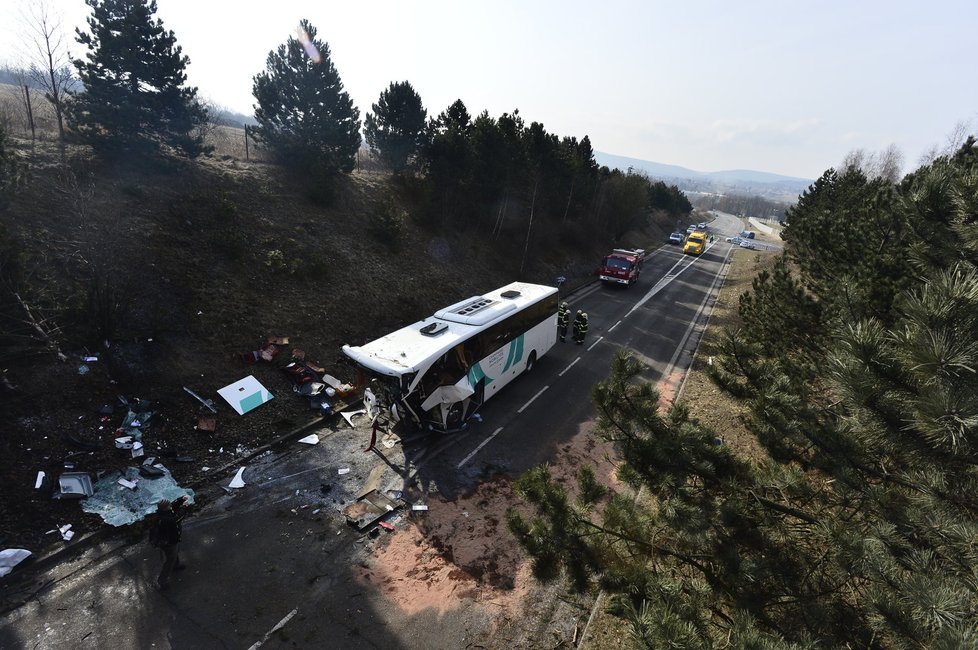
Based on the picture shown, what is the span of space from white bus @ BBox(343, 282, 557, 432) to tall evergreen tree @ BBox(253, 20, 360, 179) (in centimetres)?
1585

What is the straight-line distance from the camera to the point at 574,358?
1861 centimetres

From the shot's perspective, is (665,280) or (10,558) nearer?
(10,558)

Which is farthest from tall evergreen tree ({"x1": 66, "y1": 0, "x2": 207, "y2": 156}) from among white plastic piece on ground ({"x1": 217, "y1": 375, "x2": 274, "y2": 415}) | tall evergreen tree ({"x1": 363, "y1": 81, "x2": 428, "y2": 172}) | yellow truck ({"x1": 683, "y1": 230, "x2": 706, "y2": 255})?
yellow truck ({"x1": 683, "y1": 230, "x2": 706, "y2": 255})

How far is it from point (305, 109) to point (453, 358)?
21014 mm

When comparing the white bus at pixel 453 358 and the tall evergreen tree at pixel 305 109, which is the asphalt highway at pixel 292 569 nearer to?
the white bus at pixel 453 358

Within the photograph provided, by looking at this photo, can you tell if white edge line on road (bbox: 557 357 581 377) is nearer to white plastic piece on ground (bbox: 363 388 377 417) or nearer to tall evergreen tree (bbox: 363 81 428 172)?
white plastic piece on ground (bbox: 363 388 377 417)

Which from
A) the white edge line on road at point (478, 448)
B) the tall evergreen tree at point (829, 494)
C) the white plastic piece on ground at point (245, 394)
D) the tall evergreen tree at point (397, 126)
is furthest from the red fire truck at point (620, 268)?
the tall evergreen tree at point (829, 494)

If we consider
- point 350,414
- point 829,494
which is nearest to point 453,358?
point 350,414

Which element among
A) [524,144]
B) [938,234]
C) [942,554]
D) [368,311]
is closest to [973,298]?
[938,234]

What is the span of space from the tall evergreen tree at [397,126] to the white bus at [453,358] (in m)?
18.7

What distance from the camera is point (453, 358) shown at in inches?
464

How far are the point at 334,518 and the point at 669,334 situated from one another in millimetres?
19453

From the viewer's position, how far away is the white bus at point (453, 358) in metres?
10.8

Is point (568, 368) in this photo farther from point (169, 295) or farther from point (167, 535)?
point (169, 295)
